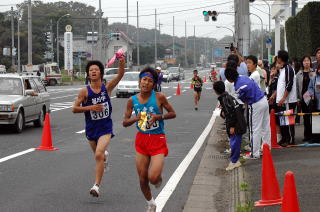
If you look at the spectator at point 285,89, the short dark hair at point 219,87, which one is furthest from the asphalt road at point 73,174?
the spectator at point 285,89

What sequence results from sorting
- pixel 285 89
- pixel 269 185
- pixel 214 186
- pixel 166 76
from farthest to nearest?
pixel 166 76 < pixel 285 89 < pixel 214 186 < pixel 269 185

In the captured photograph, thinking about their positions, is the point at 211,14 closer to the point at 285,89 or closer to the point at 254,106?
the point at 285,89

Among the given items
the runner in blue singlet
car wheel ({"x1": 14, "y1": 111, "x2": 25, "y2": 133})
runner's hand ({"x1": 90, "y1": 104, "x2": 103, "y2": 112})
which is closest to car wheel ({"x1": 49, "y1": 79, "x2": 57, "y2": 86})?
car wheel ({"x1": 14, "y1": 111, "x2": 25, "y2": 133})

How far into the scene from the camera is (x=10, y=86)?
1891cm

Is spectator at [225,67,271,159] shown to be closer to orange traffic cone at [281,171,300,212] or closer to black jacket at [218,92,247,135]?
black jacket at [218,92,247,135]

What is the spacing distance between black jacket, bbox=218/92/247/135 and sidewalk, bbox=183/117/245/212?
71 centimetres

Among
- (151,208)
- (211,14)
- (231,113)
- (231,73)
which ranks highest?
(211,14)

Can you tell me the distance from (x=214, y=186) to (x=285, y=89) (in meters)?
3.65

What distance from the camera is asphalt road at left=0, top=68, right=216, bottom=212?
8656 millimetres

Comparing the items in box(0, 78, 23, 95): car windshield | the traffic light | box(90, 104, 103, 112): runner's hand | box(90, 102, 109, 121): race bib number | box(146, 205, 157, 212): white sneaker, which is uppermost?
the traffic light

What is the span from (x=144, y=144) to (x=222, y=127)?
12.0 meters

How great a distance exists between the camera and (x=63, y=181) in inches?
408

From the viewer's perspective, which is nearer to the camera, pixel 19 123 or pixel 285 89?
pixel 285 89

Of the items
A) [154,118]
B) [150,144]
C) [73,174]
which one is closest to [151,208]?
[150,144]
